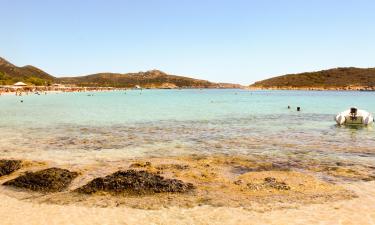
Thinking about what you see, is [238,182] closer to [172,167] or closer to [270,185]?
[270,185]

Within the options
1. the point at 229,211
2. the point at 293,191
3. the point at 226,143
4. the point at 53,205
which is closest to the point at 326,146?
the point at 226,143

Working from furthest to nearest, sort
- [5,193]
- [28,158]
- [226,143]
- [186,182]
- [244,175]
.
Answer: [226,143] < [28,158] < [244,175] < [186,182] < [5,193]

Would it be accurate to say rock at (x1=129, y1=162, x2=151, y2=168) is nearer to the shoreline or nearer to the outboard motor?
the shoreline

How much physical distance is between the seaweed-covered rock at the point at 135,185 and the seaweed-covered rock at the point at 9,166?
430cm

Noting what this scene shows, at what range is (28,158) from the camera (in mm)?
16594

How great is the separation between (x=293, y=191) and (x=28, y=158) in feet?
40.4

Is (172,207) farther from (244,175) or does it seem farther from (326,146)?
(326,146)

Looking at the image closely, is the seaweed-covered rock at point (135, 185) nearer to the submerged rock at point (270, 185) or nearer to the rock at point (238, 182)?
the rock at point (238, 182)

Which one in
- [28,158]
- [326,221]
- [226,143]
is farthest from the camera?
[226,143]

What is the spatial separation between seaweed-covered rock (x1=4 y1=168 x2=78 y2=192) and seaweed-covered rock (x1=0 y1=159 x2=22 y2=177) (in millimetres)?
1303

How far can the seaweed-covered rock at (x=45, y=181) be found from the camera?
38.1 feet

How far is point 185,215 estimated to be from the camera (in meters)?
9.24

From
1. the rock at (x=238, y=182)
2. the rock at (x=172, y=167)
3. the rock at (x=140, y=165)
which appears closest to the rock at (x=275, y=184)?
the rock at (x=238, y=182)

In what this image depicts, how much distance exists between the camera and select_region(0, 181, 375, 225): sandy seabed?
888cm
